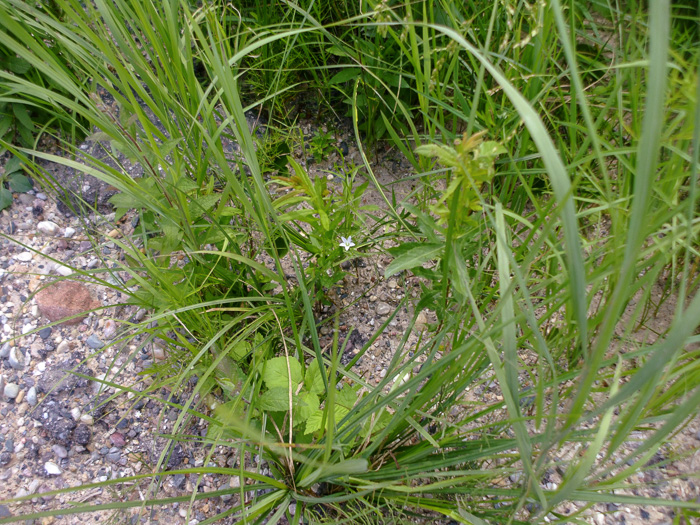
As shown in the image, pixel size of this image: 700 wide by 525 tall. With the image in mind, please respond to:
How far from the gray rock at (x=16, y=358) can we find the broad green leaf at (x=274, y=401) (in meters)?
0.89

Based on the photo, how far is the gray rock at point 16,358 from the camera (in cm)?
149

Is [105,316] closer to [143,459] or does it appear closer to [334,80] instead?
[143,459]

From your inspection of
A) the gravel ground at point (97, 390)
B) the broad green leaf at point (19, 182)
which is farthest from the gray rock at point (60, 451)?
the broad green leaf at point (19, 182)

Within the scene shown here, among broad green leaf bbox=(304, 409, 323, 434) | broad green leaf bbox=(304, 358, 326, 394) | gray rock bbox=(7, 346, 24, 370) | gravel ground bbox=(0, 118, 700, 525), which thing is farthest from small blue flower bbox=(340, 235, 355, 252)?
gray rock bbox=(7, 346, 24, 370)

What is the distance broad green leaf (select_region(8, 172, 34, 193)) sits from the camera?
5.71ft

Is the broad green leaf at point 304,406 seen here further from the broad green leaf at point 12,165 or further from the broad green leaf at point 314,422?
the broad green leaf at point 12,165

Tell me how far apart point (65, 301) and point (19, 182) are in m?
0.52

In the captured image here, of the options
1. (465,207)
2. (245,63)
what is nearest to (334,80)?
(245,63)

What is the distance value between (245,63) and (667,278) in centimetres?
162

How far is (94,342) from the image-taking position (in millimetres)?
1526

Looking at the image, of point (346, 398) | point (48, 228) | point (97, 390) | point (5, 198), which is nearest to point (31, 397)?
point (97, 390)

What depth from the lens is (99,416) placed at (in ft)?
4.58

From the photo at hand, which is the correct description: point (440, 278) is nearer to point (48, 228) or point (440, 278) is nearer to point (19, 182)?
point (48, 228)

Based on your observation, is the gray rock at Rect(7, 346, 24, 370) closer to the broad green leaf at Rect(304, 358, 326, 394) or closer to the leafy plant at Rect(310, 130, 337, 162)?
the broad green leaf at Rect(304, 358, 326, 394)
